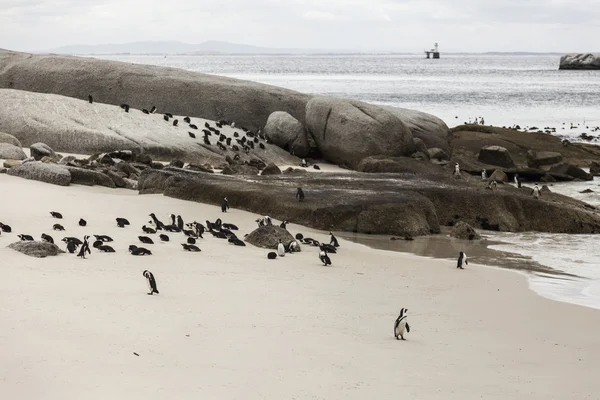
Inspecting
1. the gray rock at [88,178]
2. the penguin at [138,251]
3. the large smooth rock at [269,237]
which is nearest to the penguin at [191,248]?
the penguin at [138,251]

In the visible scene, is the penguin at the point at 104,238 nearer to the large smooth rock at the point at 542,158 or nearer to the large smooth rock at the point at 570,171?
the large smooth rock at the point at 570,171

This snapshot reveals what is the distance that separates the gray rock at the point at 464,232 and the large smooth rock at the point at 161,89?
1215 cm

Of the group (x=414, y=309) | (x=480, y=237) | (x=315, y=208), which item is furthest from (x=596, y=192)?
(x=414, y=309)

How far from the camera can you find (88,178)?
61.2 feet

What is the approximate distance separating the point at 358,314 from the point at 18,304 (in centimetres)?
359

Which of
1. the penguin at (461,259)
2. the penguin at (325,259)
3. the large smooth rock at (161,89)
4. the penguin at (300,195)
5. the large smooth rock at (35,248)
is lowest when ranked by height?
the penguin at (461,259)

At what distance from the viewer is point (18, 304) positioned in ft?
29.3

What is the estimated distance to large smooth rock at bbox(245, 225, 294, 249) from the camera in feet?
45.8

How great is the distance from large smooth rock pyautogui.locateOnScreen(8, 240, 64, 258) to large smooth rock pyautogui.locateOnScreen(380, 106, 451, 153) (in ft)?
58.1

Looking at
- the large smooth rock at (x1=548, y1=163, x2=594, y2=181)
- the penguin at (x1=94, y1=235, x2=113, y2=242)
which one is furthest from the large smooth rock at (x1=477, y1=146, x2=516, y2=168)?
the penguin at (x1=94, y1=235, x2=113, y2=242)

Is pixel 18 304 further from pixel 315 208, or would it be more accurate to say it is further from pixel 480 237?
pixel 480 237

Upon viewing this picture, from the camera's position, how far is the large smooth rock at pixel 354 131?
25.7 m

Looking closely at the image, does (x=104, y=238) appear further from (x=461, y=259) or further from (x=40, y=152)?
(x=40, y=152)

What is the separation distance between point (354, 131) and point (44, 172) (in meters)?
10.2
